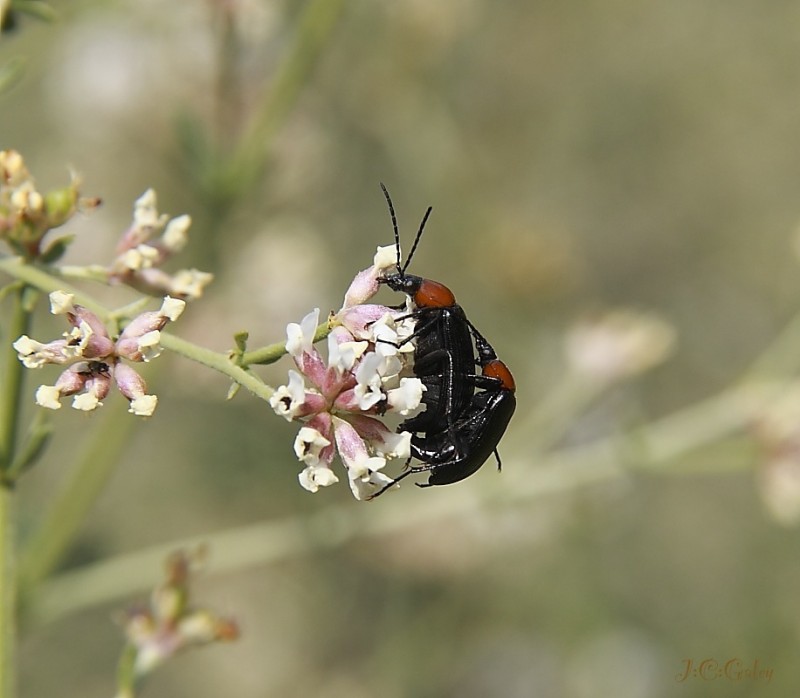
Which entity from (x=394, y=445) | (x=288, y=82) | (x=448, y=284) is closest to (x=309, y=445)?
(x=394, y=445)

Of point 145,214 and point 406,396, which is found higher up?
point 406,396

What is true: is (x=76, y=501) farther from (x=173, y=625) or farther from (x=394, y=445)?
(x=394, y=445)

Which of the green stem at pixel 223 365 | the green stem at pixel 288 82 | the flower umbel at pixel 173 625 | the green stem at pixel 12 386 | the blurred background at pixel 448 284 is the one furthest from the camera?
the blurred background at pixel 448 284

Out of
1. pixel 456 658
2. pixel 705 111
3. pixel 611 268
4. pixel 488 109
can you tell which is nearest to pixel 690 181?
pixel 705 111

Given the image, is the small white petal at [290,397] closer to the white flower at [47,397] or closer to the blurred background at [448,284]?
the white flower at [47,397]

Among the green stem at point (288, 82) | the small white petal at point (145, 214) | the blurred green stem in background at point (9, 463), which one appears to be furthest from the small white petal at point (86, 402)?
the green stem at point (288, 82)

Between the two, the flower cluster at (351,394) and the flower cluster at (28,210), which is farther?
the flower cluster at (28,210)
